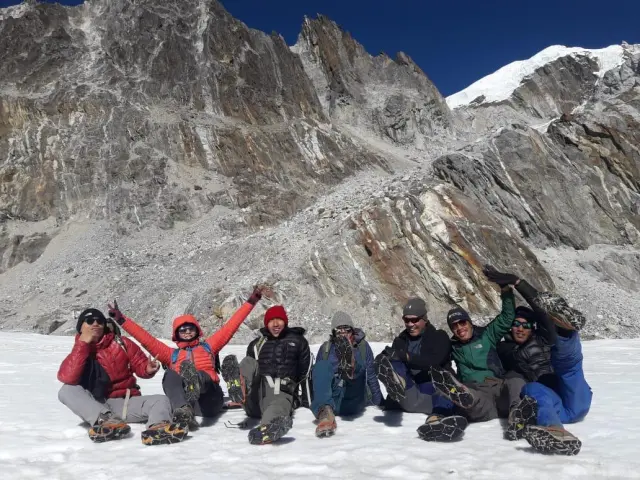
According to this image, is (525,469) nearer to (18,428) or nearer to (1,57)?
(18,428)

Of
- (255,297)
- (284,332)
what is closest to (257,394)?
(284,332)

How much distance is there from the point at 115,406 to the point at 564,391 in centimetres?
472

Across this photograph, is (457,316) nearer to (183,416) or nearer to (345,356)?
(345,356)

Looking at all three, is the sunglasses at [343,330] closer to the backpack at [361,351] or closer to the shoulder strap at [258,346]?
the backpack at [361,351]

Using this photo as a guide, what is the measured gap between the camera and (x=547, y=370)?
498cm

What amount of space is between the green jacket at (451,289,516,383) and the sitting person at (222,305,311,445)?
181 centimetres

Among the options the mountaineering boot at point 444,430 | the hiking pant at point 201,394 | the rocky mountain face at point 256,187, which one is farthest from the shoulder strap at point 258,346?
the rocky mountain face at point 256,187

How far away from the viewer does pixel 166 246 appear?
2716 centimetres

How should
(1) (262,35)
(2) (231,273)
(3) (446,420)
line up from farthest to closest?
1. (1) (262,35)
2. (2) (231,273)
3. (3) (446,420)

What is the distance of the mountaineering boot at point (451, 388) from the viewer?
457 centimetres

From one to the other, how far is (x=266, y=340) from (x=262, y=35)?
44.1 m

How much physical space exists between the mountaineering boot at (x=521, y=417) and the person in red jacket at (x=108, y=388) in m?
3.15

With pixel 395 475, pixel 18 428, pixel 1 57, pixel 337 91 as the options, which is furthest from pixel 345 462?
pixel 337 91

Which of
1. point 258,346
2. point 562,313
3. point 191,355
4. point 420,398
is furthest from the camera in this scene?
point 191,355
